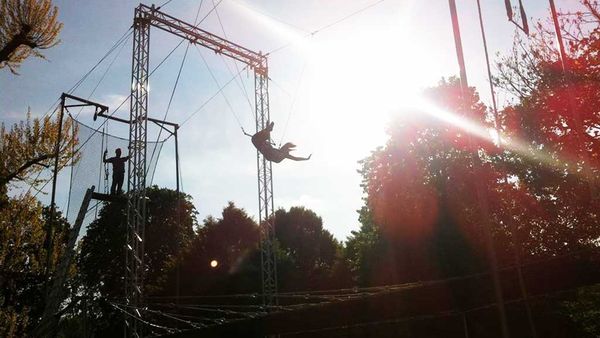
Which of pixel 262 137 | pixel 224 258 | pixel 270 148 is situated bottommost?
pixel 224 258

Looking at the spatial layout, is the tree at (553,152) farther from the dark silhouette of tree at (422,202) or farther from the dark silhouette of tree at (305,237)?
the dark silhouette of tree at (305,237)

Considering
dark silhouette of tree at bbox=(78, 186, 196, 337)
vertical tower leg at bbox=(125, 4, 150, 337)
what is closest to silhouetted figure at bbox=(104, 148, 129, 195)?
vertical tower leg at bbox=(125, 4, 150, 337)

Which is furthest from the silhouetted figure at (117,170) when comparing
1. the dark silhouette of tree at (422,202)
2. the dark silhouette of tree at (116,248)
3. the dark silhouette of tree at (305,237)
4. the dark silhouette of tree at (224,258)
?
the dark silhouette of tree at (305,237)

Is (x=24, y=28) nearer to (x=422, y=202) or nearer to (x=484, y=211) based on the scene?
(x=484, y=211)

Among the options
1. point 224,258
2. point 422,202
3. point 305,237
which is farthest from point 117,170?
point 305,237

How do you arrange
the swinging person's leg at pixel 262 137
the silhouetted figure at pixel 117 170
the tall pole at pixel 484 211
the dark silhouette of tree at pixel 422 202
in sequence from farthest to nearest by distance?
the dark silhouette of tree at pixel 422 202 < the silhouetted figure at pixel 117 170 < the swinging person's leg at pixel 262 137 < the tall pole at pixel 484 211

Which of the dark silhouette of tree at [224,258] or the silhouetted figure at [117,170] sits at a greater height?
the silhouetted figure at [117,170]

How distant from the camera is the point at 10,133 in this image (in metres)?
9.93

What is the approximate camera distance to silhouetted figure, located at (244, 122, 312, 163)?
460 inches

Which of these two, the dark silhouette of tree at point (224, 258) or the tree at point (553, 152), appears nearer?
the tree at point (553, 152)

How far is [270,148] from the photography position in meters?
12.0

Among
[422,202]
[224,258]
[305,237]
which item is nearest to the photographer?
[422,202]

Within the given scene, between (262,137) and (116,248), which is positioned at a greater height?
(262,137)

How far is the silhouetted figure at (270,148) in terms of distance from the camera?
11680 millimetres
